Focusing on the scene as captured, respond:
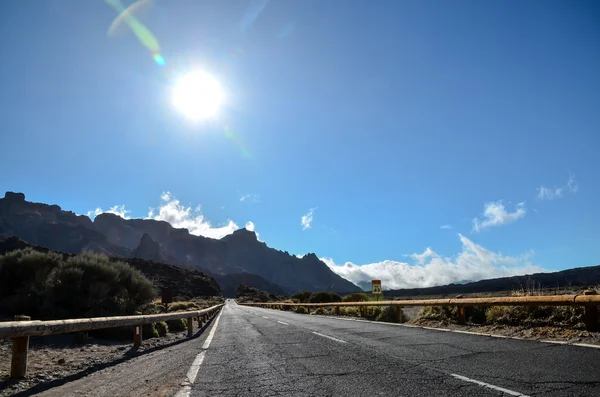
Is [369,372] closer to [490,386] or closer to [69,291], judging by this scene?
[490,386]

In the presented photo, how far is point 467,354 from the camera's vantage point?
6781 millimetres

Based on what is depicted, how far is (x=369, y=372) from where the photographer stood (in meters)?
5.64

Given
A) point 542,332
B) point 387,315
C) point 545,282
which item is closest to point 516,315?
point 542,332

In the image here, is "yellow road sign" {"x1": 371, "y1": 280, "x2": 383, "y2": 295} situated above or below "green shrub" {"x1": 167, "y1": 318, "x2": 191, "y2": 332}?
Answer: above

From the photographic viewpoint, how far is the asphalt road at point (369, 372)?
179 inches

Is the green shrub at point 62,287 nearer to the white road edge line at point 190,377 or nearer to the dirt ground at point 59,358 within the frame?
the dirt ground at point 59,358

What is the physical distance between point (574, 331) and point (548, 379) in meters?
4.54

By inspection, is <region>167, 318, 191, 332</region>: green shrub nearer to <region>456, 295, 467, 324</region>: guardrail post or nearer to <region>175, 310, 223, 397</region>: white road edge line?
<region>175, 310, 223, 397</region>: white road edge line

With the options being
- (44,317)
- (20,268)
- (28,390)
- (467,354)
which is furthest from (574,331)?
(20,268)

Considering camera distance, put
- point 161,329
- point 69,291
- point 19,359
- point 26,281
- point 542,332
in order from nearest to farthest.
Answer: point 19,359, point 542,332, point 161,329, point 69,291, point 26,281

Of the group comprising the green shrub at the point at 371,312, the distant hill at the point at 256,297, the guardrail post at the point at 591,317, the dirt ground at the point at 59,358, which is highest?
the guardrail post at the point at 591,317

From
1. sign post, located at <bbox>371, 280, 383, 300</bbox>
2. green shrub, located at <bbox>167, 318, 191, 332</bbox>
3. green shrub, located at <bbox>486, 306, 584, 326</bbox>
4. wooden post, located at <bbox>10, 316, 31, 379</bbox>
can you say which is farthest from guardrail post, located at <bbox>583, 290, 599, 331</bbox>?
green shrub, located at <bbox>167, 318, 191, 332</bbox>

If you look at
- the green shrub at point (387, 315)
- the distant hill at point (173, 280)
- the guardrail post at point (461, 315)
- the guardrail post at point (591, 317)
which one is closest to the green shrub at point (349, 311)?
the green shrub at point (387, 315)

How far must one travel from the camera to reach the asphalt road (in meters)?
4.56
